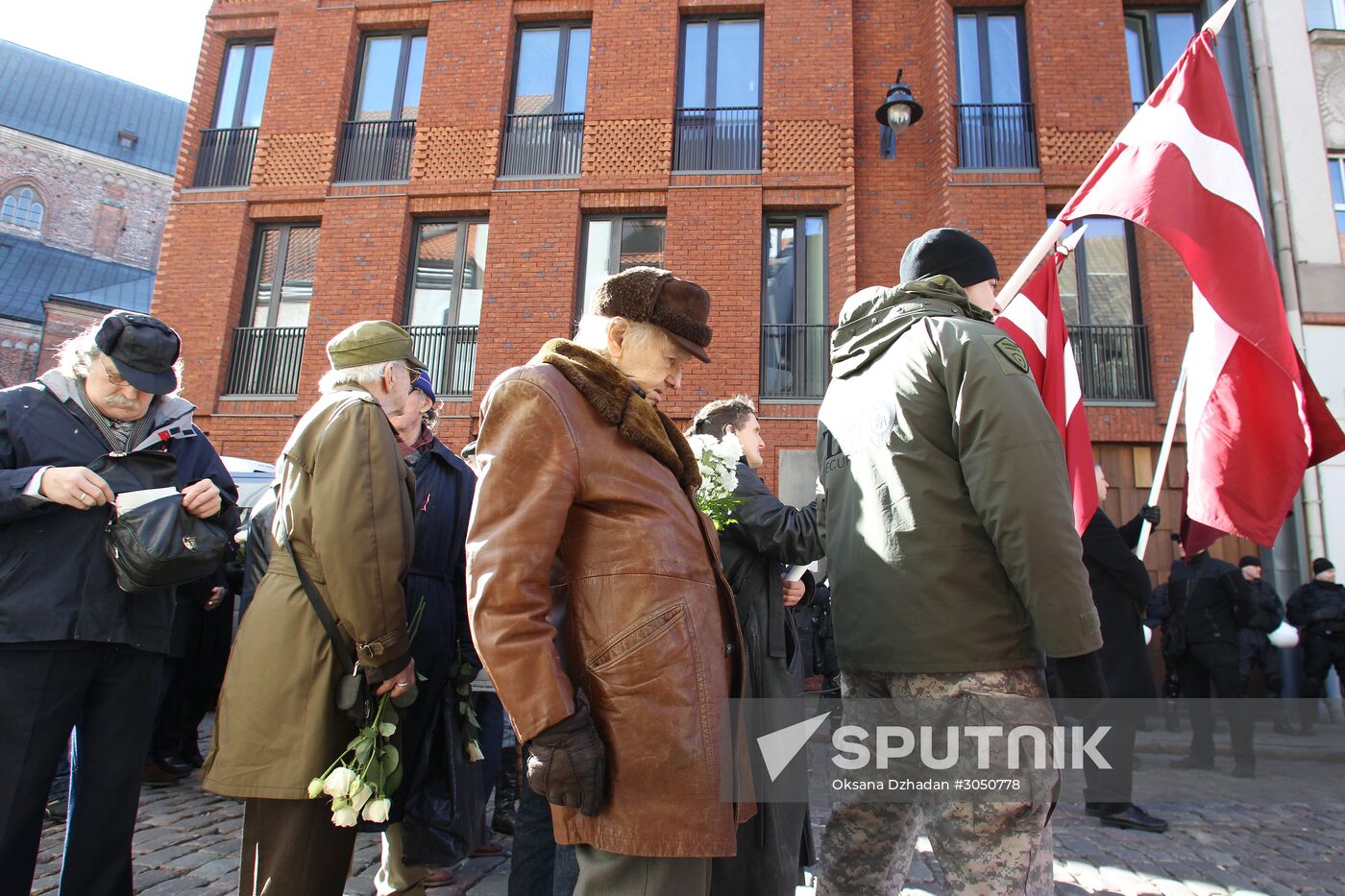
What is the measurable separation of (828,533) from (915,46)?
12.0 metres

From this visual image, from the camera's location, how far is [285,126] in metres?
12.8

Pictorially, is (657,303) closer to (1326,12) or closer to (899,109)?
(899,109)

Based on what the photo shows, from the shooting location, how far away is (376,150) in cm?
1284

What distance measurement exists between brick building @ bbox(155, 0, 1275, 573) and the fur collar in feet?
29.6

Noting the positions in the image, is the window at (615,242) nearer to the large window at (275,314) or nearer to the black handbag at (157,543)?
the large window at (275,314)

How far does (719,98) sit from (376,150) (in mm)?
5605

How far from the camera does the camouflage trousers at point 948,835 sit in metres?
1.97

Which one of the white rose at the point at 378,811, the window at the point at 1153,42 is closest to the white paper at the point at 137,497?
the white rose at the point at 378,811

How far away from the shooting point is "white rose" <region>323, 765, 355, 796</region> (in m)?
2.29

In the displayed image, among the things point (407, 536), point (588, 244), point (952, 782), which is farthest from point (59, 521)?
point (588, 244)

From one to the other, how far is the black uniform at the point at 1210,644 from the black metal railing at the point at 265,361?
38.6 ft

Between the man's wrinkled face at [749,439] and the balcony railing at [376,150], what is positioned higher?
the balcony railing at [376,150]

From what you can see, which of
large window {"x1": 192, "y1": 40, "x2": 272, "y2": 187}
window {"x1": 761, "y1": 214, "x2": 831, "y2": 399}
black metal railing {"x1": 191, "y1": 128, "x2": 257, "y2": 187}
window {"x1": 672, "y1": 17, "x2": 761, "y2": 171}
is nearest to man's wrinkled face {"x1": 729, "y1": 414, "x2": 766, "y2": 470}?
window {"x1": 761, "y1": 214, "x2": 831, "y2": 399}

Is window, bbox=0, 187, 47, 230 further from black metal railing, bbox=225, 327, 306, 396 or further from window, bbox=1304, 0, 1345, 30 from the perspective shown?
window, bbox=1304, 0, 1345, 30
